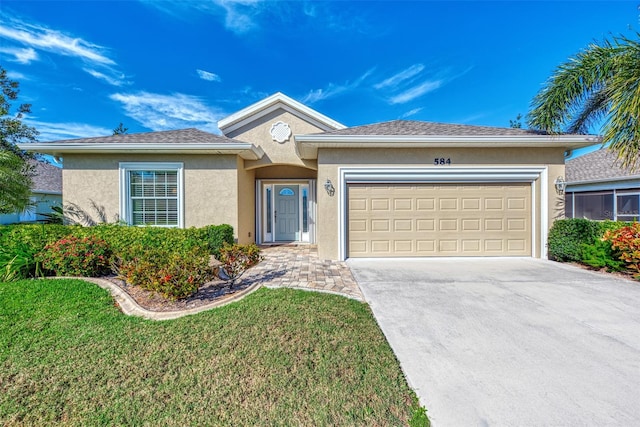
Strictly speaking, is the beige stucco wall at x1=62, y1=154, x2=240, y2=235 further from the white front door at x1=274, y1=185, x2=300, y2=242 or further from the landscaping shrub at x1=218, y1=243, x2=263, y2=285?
the landscaping shrub at x1=218, y1=243, x2=263, y2=285

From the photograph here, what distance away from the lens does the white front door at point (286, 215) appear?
11.4 metres

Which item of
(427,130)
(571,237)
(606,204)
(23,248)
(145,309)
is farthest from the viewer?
(606,204)

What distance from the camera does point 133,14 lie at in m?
8.46

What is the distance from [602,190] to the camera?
12750mm

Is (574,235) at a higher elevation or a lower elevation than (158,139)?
lower

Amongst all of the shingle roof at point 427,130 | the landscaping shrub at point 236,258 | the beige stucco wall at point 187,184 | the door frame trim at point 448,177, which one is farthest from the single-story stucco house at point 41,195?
the shingle roof at point 427,130

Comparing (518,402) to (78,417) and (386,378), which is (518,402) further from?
(78,417)

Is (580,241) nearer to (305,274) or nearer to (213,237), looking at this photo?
(305,274)

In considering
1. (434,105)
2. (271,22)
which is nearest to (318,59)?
(271,22)

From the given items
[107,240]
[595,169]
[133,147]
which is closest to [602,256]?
[595,169]

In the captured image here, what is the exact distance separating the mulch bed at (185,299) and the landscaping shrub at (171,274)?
17cm

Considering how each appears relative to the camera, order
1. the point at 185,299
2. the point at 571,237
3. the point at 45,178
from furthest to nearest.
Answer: the point at 45,178
the point at 571,237
the point at 185,299

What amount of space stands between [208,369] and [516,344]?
3.57m

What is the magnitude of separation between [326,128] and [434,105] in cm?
856
